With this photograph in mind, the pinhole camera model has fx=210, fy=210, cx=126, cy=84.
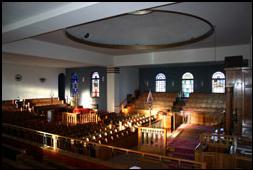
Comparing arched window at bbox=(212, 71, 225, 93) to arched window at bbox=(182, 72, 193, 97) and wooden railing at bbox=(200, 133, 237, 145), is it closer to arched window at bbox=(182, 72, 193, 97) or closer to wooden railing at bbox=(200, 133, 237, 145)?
arched window at bbox=(182, 72, 193, 97)

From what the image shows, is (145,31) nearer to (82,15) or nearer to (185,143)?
(82,15)

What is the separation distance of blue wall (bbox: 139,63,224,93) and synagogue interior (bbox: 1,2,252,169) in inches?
2.9

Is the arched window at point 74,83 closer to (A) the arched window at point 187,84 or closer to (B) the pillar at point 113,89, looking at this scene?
(B) the pillar at point 113,89

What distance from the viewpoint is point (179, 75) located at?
16.5 metres

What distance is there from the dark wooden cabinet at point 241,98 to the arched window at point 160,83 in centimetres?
1024

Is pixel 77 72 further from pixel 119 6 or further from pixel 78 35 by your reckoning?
pixel 119 6

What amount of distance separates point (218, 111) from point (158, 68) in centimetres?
690

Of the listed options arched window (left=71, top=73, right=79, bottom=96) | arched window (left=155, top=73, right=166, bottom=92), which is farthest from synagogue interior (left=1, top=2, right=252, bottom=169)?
arched window (left=155, top=73, right=166, bottom=92)

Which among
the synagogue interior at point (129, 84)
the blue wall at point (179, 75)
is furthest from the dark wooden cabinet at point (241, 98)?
the blue wall at point (179, 75)

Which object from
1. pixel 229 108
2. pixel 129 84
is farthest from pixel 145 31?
pixel 129 84

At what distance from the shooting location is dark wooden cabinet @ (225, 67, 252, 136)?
6.59 meters

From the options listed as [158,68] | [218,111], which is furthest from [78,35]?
[158,68]

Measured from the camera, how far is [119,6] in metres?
3.61

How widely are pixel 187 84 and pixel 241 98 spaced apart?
379 inches
